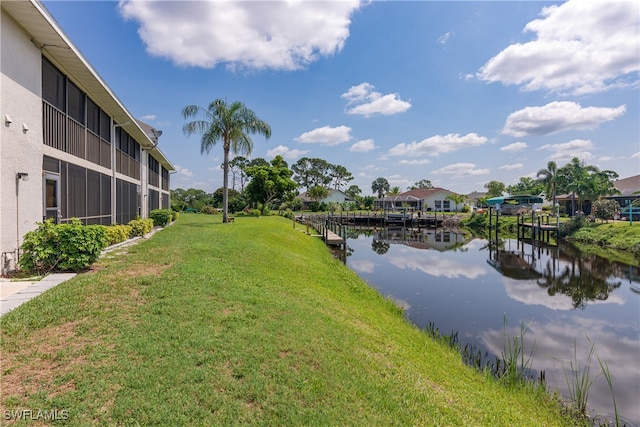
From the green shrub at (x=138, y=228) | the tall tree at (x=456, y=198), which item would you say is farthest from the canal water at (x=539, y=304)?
the tall tree at (x=456, y=198)

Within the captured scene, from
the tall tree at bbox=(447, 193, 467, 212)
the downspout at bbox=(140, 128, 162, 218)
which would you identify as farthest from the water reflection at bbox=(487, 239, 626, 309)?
the tall tree at bbox=(447, 193, 467, 212)

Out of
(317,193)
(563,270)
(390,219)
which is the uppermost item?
(317,193)

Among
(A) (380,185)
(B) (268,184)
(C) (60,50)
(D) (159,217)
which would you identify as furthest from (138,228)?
(A) (380,185)

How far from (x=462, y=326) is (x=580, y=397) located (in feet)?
12.5

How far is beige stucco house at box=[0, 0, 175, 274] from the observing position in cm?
717

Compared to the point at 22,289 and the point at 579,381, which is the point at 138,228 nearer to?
the point at 22,289

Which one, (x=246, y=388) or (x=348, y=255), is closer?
(x=246, y=388)

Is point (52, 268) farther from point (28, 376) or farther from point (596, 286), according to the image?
point (596, 286)

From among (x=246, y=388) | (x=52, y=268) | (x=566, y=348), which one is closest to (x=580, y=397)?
(x=566, y=348)

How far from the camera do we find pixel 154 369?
3.61 m

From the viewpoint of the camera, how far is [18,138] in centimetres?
754

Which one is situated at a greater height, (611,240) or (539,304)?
(611,240)

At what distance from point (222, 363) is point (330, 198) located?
230 feet

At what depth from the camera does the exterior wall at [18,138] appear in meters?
7.05
